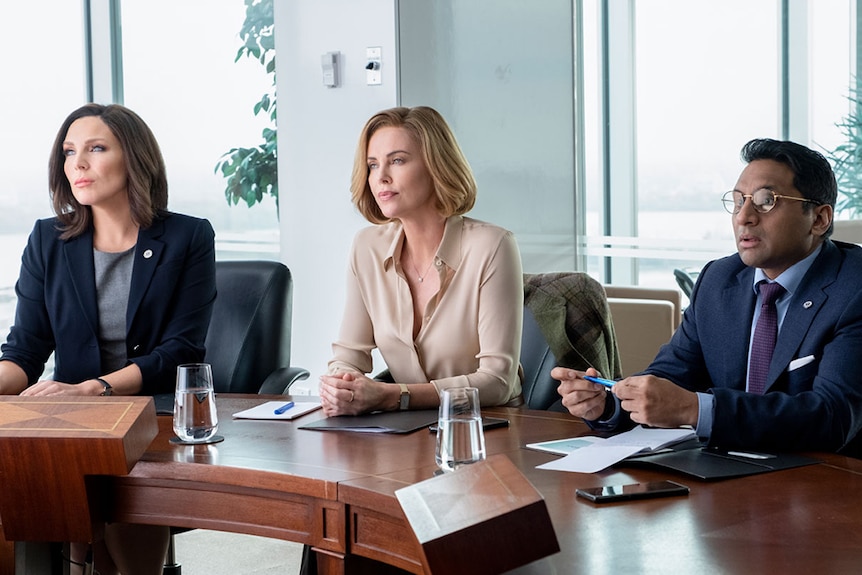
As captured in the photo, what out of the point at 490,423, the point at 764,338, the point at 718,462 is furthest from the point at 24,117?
the point at 718,462

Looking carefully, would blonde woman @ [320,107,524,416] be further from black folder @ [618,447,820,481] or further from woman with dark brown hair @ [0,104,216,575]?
black folder @ [618,447,820,481]

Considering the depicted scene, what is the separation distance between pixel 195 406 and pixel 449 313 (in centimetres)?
81

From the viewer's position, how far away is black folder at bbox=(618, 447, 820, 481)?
1.72 meters

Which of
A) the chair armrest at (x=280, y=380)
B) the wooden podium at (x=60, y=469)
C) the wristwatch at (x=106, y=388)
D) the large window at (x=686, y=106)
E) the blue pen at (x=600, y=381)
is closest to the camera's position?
the wooden podium at (x=60, y=469)

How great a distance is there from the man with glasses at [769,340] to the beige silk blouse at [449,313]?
420 millimetres

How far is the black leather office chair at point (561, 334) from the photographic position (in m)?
2.77

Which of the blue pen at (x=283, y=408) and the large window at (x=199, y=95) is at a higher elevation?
the large window at (x=199, y=95)

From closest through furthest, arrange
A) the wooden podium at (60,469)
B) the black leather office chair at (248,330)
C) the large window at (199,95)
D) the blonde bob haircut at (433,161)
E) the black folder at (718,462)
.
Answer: the black folder at (718,462) → the wooden podium at (60,469) → the blonde bob haircut at (433,161) → the black leather office chair at (248,330) → the large window at (199,95)

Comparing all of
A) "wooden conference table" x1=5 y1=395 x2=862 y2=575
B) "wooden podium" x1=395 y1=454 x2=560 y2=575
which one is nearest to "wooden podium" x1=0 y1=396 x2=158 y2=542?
"wooden conference table" x1=5 y1=395 x2=862 y2=575

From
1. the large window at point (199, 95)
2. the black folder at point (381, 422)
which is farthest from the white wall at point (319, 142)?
the black folder at point (381, 422)

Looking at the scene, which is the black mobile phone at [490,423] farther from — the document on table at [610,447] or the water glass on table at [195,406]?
the water glass on table at [195,406]

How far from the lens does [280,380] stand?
2932 mm

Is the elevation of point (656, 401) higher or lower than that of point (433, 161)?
lower

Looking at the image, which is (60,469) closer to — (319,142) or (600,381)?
(600,381)
